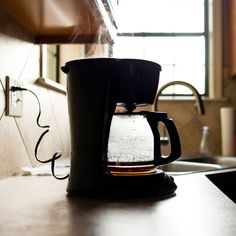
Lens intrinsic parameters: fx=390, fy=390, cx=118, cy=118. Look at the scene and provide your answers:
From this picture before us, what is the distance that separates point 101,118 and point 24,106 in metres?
0.46

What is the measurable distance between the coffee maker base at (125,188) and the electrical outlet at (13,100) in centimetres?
34

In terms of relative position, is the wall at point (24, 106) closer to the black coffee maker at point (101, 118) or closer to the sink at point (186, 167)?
the black coffee maker at point (101, 118)

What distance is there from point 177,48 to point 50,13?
160 centimetres

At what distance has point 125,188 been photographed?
69 centimetres

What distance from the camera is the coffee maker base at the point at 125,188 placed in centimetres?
69

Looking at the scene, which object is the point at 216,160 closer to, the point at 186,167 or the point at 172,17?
the point at 186,167

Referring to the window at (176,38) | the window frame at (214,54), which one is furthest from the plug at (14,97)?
the window at (176,38)

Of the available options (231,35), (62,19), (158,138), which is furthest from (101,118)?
(231,35)

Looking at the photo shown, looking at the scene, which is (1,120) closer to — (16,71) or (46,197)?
(16,71)

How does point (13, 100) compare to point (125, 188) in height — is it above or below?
above

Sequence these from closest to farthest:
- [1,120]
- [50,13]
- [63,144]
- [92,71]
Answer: [92,71]
[1,120]
[50,13]
[63,144]

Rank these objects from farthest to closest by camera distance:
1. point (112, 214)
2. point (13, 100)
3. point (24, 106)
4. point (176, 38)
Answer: point (176, 38)
point (24, 106)
point (13, 100)
point (112, 214)

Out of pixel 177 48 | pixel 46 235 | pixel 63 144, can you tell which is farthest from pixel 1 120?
pixel 177 48

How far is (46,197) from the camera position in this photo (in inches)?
27.6
